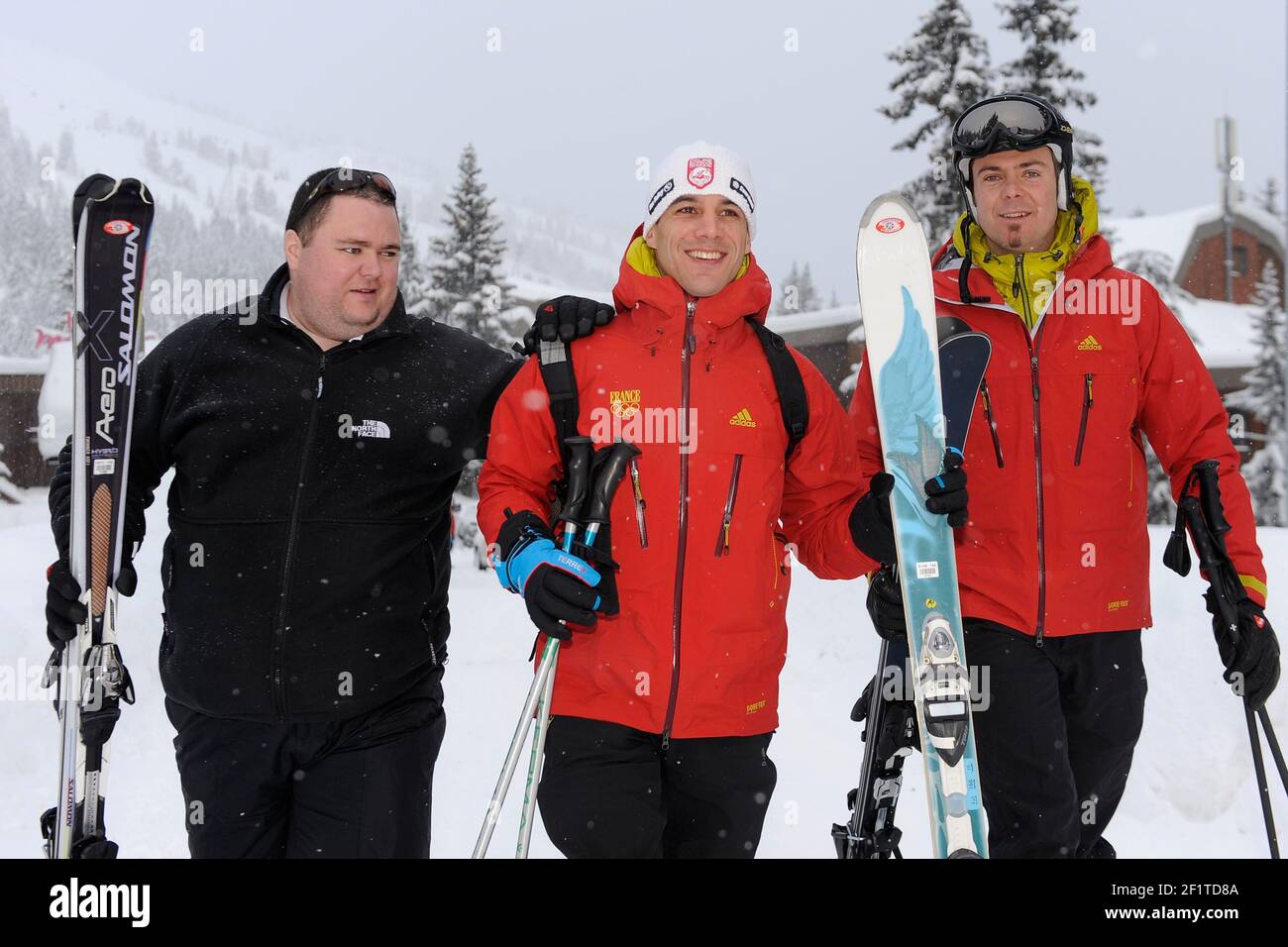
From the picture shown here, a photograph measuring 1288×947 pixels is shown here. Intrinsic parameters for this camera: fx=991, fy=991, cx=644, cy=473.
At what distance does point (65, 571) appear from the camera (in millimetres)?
3162

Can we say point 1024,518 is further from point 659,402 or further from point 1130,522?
point 659,402

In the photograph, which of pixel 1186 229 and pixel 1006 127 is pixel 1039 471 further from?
pixel 1186 229

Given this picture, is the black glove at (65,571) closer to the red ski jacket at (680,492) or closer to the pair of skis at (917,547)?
the red ski jacket at (680,492)

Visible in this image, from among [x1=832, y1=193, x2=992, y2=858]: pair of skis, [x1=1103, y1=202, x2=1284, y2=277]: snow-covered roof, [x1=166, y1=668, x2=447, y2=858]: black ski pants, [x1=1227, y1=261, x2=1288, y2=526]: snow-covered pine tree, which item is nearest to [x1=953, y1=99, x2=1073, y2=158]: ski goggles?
[x1=832, y1=193, x2=992, y2=858]: pair of skis

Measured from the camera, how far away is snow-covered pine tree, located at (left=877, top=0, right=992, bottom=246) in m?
16.4

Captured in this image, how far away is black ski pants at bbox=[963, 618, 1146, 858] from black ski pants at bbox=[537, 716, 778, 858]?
0.96 m

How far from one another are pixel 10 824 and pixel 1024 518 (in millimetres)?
6552

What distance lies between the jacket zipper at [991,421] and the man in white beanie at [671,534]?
0.67m

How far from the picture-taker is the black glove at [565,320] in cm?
304

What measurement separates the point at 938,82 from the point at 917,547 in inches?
604

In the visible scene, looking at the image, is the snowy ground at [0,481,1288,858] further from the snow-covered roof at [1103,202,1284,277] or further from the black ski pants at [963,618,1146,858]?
the snow-covered roof at [1103,202,1284,277]

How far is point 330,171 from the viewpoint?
3.12 meters

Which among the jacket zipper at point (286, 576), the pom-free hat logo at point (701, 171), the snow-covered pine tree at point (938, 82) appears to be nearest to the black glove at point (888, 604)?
the pom-free hat logo at point (701, 171)
